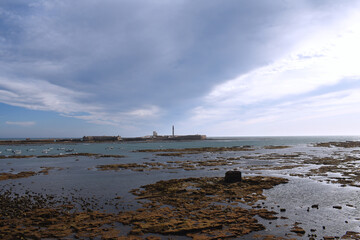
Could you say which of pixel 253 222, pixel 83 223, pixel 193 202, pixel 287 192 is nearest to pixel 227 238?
pixel 253 222

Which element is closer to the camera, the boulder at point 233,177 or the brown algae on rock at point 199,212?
the brown algae on rock at point 199,212

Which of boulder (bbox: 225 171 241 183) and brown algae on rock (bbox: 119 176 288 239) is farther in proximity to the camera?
boulder (bbox: 225 171 241 183)

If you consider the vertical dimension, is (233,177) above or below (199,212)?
above

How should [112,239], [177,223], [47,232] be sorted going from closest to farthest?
[112,239], [47,232], [177,223]

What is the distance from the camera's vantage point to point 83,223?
13.7 metres

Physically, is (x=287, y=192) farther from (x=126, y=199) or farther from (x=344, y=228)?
(x=126, y=199)

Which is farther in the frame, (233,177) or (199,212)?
(233,177)

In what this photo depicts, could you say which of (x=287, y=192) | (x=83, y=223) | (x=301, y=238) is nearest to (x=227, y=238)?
(x=301, y=238)

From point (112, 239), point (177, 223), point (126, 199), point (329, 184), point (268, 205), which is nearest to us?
point (112, 239)

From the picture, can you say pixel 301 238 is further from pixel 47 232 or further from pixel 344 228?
pixel 47 232

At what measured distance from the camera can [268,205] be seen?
56.6 feet

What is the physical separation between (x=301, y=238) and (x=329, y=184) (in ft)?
56.1

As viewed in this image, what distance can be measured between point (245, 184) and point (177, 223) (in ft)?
45.3

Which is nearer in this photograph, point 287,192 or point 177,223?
point 177,223
